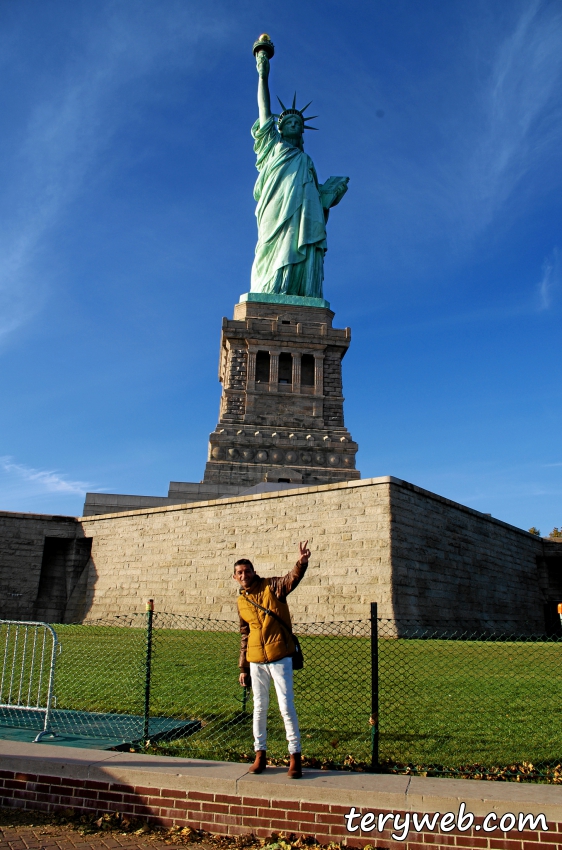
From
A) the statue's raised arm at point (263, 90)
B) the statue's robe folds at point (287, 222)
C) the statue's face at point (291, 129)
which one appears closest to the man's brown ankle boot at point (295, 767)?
the statue's robe folds at point (287, 222)

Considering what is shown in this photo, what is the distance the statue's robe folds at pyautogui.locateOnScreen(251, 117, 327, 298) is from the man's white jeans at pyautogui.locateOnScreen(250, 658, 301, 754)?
114 ft

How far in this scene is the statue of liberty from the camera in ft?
130

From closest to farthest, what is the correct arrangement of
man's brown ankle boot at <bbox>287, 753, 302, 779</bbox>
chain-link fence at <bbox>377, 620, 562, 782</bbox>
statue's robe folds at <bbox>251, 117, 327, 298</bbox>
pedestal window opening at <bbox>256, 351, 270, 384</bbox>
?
man's brown ankle boot at <bbox>287, 753, 302, 779</bbox> < chain-link fence at <bbox>377, 620, 562, 782</bbox> < pedestal window opening at <bbox>256, 351, 270, 384</bbox> < statue's robe folds at <bbox>251, 117, 327, 298</bbox>

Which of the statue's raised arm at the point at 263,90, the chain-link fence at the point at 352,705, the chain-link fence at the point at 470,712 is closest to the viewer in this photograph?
the chain-link fence at the point at 470,712

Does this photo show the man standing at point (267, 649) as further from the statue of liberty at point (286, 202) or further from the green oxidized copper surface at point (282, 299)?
the statue of liberty at point (286, 202)

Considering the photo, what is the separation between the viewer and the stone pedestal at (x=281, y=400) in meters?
32.2

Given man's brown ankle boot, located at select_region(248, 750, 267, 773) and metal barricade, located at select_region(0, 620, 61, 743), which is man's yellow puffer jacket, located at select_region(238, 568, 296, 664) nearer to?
man's brown ankle boot, located at select_region(248, 750, 267, 773)

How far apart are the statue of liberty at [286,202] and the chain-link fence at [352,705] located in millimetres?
29099

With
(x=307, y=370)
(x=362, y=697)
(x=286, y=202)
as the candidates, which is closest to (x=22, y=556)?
(x=362, y=697)

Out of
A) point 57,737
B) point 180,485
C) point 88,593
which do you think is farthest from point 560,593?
point 57,737

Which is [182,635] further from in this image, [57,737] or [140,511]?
[57,737]

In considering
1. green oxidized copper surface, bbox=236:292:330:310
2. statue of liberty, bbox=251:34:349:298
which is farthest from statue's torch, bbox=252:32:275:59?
green oxidized copper surface, bbox=236:292:330:310

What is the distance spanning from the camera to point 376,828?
4836mm

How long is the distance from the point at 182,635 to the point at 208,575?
427 cm
